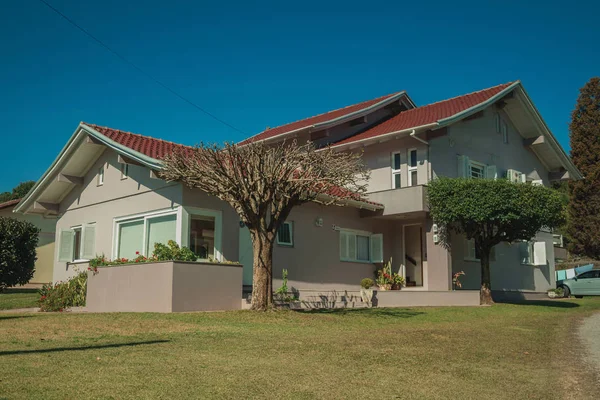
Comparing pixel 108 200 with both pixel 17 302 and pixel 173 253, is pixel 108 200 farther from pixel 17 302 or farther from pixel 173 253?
pixel 173 253

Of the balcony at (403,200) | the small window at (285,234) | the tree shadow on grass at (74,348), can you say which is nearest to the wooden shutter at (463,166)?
the balcony at (403,200)

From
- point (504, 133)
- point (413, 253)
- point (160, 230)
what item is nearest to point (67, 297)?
point (160, 230)

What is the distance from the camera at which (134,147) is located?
56.4 feet

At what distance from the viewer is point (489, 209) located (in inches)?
730

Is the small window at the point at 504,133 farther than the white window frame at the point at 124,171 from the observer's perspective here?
Yes

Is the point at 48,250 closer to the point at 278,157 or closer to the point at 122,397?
the point at 278,157

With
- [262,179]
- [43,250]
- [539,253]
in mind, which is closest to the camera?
[262,179]

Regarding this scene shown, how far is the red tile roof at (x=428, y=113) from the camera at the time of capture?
70.1ft

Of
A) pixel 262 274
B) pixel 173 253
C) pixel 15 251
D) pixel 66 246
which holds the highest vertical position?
pixel 66 246

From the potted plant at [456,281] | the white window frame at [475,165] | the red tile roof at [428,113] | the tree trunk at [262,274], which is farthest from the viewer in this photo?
the white window frame at [475,165]

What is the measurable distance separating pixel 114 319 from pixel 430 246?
1160cm

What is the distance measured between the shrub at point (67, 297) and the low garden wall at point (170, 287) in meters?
1.37

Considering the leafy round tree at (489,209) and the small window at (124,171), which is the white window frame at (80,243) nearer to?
the small window at (124,171)

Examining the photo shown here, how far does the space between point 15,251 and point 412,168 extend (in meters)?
15.4
